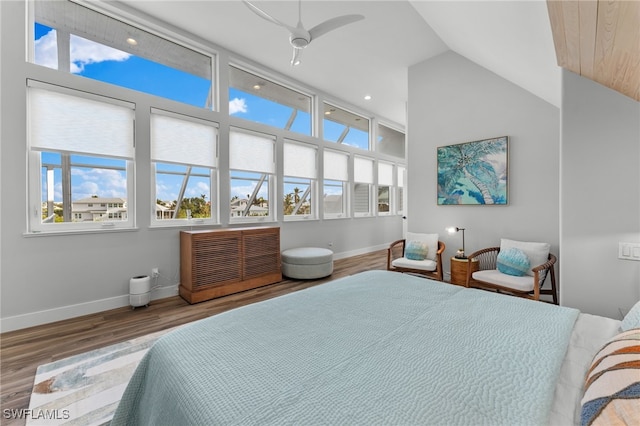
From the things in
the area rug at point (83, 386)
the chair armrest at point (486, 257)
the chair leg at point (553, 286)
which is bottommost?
the area rug at point (83, 386)

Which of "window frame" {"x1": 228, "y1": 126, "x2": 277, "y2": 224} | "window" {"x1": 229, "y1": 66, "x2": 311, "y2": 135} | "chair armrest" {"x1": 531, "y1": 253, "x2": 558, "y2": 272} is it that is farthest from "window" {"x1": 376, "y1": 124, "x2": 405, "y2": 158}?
"chair armrest" {"x1": 531, "y1": 253, "x2": 558, "y2": 272}

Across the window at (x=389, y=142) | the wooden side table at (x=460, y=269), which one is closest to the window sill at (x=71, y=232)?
the wooden side table at (x=460, y=269)

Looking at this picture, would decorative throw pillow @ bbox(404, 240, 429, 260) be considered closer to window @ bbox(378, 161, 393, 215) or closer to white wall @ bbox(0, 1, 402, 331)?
window @ bbox(378, 161, 393, 215)

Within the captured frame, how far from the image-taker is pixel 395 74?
191 inches

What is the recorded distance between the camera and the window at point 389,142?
7.28 metres

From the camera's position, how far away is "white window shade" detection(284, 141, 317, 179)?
512cm

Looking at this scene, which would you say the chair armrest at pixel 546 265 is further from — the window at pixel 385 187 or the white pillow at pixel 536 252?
the window at pixel 385 187

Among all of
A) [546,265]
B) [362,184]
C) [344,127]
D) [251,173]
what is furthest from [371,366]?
[362,184]

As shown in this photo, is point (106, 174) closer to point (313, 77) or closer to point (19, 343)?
point (19, 343)

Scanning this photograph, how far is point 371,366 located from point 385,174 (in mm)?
6774

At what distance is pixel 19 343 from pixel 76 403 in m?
1.39

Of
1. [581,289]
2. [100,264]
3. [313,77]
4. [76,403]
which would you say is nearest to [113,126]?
[100,264]

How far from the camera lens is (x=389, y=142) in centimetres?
764

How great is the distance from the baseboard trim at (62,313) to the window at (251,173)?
179 centimetres
